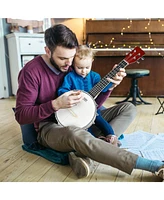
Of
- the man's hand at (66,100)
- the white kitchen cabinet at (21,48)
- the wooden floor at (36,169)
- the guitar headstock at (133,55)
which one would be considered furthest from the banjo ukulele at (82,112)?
the white kitchen cabinet at (21,48)

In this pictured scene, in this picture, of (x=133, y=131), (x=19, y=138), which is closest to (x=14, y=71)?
(x=19, y=138)

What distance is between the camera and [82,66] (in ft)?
4.65

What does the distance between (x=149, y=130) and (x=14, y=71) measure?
89.0 inches

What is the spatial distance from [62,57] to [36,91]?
25cm

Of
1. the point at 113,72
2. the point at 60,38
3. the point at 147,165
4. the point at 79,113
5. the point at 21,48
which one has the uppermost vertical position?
the point at 60,38

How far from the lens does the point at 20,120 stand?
1.34 metres

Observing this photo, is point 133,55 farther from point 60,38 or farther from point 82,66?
point 60,38

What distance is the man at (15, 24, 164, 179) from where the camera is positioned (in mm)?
1122

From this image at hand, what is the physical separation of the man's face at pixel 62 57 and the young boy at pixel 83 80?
0.10 metres

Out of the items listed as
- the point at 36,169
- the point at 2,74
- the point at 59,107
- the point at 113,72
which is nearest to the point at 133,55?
the point at 113,72

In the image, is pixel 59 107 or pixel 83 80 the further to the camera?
pixel 83 80

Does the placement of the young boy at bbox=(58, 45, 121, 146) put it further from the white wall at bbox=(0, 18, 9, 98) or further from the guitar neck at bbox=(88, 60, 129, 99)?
the white wall at bbox=(0, 18, 9, 98)

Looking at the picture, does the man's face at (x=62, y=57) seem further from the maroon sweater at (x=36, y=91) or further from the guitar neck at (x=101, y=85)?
the guitar neck at (x=101, y=85)

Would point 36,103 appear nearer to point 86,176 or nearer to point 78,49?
point 78,49
